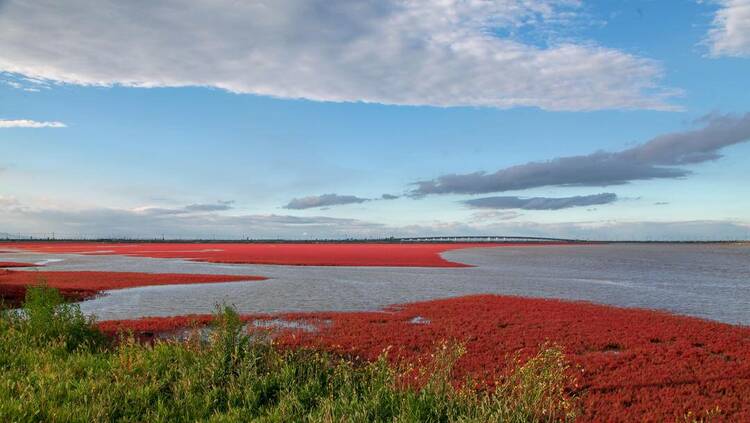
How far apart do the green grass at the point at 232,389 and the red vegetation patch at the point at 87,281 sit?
23.3m

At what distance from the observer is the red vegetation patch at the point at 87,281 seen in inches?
1347

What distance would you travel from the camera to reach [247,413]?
32.1 feet

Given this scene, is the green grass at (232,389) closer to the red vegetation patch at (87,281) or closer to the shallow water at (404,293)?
the shallow water at (404,293)

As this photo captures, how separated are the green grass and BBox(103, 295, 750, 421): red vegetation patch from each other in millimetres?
1755

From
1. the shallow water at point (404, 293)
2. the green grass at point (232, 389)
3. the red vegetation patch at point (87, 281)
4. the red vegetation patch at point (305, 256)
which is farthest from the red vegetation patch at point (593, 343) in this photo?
the red vegetation patch at point (305, 256)

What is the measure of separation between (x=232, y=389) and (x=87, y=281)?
39.1 meters

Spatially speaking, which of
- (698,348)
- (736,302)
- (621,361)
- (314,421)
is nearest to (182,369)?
(314,421)

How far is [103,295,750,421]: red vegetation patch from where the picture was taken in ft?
43.0

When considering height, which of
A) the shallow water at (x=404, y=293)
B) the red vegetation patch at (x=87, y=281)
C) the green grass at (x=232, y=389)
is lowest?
the shallow water at (x=404, y=293)

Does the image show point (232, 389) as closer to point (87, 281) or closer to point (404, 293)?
point (404, 293)

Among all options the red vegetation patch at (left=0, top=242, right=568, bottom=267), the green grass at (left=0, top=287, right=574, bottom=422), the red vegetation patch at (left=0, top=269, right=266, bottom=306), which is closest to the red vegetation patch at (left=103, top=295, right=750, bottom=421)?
the green grass at (left=0, top=287, right=574, bottom=422)

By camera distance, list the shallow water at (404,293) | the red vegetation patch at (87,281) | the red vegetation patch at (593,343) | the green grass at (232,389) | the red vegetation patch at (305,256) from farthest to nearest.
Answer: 1. the red vegetation patch at (305,256)
2. the red vegetation patch at (87,281)
3. the shallow water at (404,293)
4. the red vegetation patch at (593,343)
5. the green grass at (232,389)

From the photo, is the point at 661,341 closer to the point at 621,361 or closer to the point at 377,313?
the point at 621,361

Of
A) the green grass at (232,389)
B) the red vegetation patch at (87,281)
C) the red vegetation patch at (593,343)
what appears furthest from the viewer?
the red vegetation patch at (87,281)
